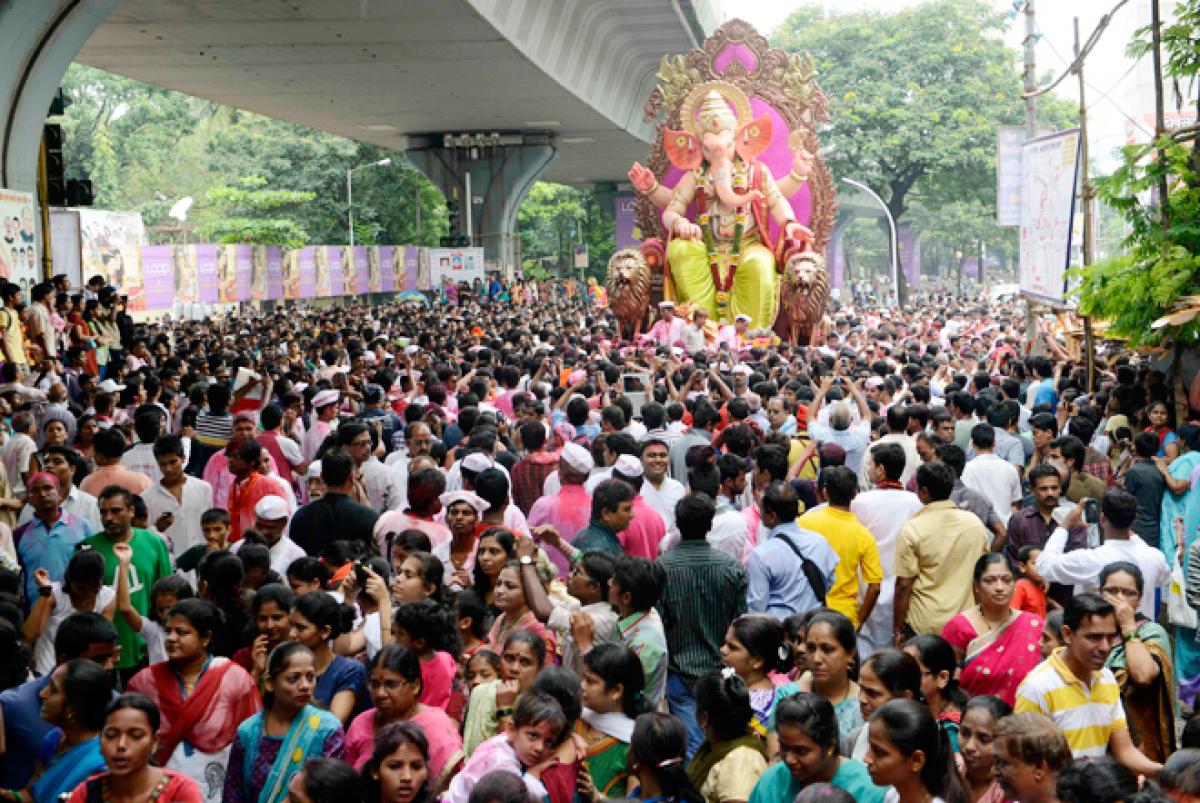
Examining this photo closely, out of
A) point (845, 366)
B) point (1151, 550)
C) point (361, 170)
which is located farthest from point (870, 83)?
point (1151, 550)

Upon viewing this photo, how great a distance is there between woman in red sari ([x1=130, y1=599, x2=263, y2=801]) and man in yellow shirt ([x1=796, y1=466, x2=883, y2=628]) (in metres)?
2.89

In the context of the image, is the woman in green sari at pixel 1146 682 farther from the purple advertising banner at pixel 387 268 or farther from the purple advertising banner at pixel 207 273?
the purple advertising banner at pixel 387 268

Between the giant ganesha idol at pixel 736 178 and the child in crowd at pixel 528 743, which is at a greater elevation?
the giant ganesha idol at pixel 736 178

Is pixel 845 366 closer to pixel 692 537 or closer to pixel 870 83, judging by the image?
pixel 692 537

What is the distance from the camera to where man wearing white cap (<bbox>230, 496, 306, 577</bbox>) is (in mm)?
7070

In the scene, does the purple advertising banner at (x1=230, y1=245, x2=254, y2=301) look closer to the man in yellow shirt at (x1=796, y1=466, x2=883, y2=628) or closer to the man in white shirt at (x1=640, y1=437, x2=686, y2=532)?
the man in white shirt at (x1=640, y1=437, x2=686, y2=532)

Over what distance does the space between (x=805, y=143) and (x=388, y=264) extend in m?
16.8

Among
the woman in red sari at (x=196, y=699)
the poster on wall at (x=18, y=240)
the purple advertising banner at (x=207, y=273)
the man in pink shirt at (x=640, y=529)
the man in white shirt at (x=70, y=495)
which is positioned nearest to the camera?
the woman in red sari at (x=196, y=699)

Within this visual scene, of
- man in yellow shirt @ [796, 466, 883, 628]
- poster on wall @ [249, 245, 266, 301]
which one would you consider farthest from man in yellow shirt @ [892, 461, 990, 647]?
poster on wall @ [249, 245, 266, 301]

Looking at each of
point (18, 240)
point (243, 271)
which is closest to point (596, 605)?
point (18, 240)

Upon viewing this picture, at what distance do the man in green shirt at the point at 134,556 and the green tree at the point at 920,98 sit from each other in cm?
3978

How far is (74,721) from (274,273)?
2872 centimetres

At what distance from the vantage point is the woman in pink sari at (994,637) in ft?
18.6

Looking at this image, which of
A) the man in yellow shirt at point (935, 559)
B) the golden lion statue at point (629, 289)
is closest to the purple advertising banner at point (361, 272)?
the golden lion statue at point (629, 289)
